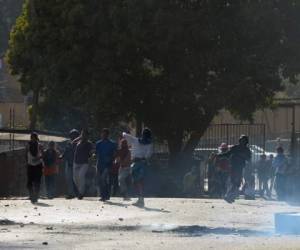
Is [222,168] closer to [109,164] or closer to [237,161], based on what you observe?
[237,161]

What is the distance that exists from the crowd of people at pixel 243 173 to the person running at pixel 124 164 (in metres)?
2.47

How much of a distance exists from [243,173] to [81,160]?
21.0ft

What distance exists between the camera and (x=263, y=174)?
3133cm

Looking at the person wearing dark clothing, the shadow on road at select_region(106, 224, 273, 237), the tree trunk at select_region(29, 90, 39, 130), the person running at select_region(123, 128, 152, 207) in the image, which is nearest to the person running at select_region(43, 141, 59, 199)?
the person running at select_region(123, 128, 152, 207)

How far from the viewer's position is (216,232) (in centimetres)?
1502

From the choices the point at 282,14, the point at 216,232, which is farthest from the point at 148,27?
the point at 216,232

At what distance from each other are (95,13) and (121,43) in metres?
1.61

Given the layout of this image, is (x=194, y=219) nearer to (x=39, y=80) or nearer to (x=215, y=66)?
(x=215, y=66)

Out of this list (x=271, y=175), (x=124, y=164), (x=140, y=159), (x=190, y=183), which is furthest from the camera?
(x=190, y=183)

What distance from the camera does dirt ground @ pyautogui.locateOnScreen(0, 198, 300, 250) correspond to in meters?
13.2

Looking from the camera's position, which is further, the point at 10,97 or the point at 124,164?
the point at 10,97

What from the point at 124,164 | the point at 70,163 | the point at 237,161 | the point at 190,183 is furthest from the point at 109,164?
the point at 190,183

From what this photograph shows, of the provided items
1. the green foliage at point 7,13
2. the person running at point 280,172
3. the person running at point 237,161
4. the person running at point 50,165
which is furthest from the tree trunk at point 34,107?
the green foliage at point 7,13

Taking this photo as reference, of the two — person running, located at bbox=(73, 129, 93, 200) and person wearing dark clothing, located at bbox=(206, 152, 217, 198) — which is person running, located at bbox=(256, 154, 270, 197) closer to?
person wearing dark clothing, located at bbox=(206, 152, 217, 198)
